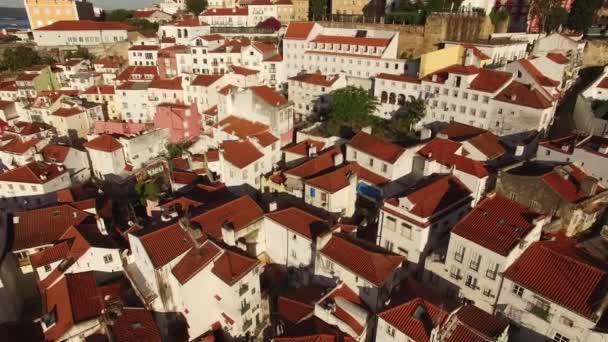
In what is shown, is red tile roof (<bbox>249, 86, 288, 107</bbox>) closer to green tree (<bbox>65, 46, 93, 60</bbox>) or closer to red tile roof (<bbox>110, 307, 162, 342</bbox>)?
red tile roof (<bbox>110, 307, 162, 342</bbox>)

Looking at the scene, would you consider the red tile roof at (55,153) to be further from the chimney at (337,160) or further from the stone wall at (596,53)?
the stone wall at (596,53)

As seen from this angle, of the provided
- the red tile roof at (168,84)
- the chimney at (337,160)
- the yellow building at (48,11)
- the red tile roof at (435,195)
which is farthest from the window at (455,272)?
the yellow building at (48,11)

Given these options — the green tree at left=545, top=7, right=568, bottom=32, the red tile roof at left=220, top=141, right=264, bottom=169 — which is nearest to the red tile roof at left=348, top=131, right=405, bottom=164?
the red tile roof at left=220, top=141, right=264, bottom=169

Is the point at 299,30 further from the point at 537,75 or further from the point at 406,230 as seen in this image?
the point at 406,230

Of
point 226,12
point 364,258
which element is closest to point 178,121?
point 364,258

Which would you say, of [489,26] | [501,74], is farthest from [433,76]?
[489,26]

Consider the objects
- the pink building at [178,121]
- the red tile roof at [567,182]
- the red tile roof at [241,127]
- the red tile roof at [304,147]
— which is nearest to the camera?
the red tile roof at [567,182]

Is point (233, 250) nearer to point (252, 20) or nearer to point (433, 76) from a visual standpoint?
point (433, 76)
